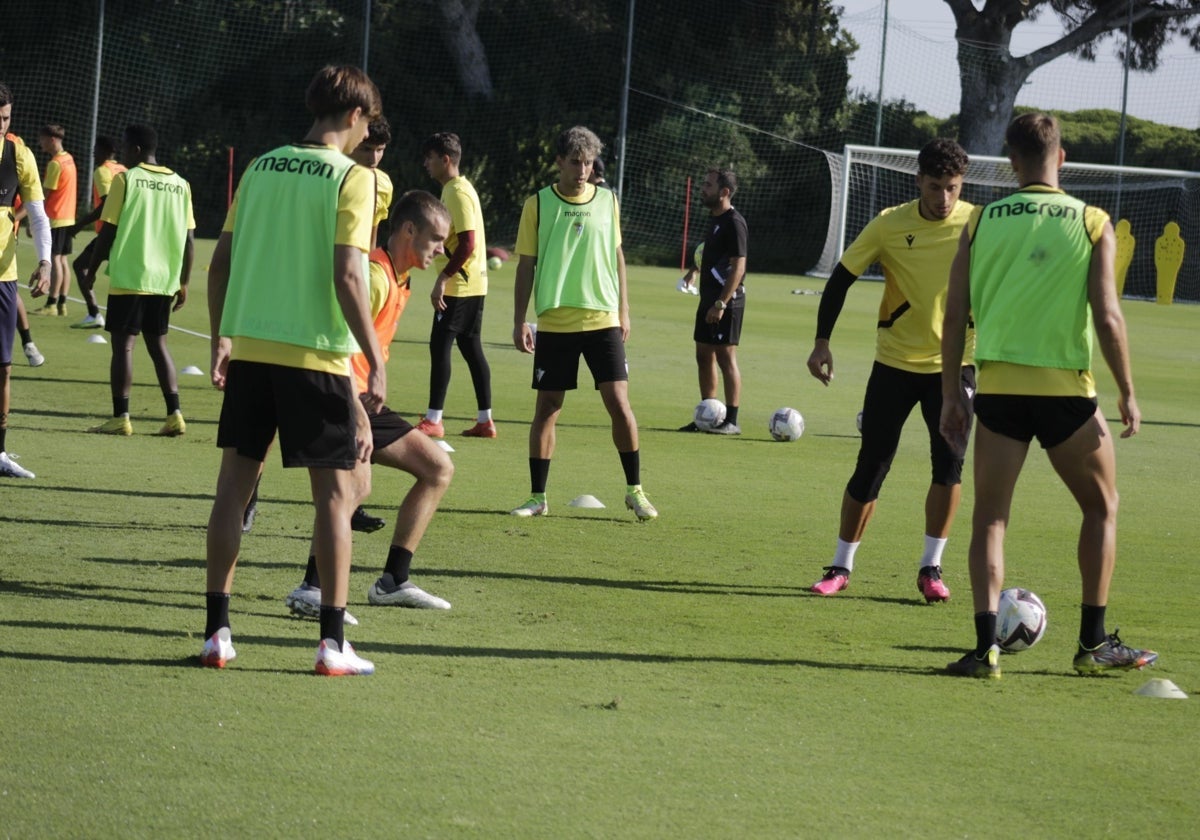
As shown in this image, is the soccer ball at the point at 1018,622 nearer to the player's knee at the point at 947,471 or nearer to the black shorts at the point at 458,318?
the player's knee at the point at 947,471

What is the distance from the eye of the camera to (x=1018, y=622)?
20.7 ft

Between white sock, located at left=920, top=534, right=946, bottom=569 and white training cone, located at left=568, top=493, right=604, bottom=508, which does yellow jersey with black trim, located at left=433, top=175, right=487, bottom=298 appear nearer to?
white training cone, located at left=568, top=493, right=604, bottom=508

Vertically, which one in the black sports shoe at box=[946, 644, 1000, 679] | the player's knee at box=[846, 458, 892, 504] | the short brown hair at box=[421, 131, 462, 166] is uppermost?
the short brown hair at box=[421, 131, 462, 166]

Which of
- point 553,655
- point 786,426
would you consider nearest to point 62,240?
point 786,426

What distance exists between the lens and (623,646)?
631cm

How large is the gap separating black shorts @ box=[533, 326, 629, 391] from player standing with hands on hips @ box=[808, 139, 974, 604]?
1863 mm

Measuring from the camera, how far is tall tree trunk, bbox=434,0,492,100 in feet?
139

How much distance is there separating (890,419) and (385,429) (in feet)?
8.11

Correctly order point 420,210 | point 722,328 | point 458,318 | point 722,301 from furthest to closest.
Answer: point 722,328
point 722,301
point 458,318
point 420,210

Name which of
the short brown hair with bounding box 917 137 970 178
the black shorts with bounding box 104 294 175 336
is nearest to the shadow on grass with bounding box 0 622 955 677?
the short brown hair with bounding box 917 137 970 178

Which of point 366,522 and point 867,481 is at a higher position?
point 867,481

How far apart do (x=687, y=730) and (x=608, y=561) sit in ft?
9.62

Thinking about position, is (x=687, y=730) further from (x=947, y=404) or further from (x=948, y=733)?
(x=947, y=404)

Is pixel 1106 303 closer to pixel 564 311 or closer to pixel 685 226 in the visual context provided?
pixel 564 311
